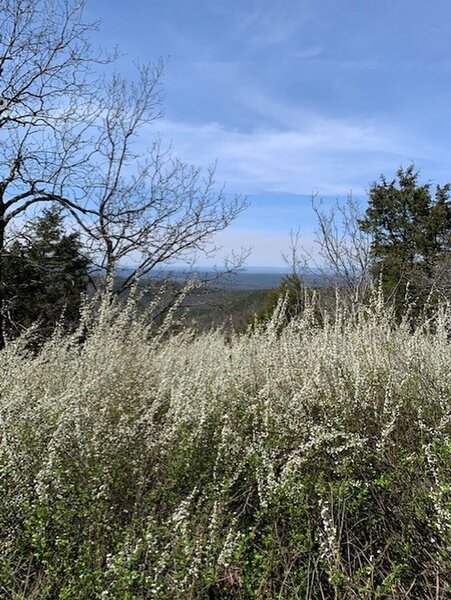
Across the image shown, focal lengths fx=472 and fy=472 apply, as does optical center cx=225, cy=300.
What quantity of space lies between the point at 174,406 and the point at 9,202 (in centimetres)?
730

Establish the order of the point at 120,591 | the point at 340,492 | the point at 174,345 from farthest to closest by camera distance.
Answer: the point at 174,345, the point at 340,492, the point at 120,591

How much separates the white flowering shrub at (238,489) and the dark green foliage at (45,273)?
5.88 m

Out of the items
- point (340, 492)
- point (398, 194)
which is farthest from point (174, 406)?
point (398, 194)

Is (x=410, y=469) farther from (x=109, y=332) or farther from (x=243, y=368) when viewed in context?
(x=109, y=332)

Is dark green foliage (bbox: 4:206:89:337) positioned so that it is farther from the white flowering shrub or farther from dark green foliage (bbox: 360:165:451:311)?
dark green foliage (bbox: 360:165:451:311)

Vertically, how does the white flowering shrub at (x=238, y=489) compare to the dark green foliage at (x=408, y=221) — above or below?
below

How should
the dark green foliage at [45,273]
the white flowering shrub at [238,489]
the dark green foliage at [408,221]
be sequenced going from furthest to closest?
the dark green foliage at [408,221]
the dark green foliage at [45,273]
the white flowering shrub at [238,489]

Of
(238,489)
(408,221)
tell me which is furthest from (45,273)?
(408,221)

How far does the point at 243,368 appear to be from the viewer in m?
3.60

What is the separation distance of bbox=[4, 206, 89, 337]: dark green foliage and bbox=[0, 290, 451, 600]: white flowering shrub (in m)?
5.88

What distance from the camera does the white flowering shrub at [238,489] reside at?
182cm

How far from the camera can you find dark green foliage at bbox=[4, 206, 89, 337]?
8.66 meters

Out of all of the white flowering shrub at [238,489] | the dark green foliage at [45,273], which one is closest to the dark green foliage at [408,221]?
the dark green foliage at [45,273]

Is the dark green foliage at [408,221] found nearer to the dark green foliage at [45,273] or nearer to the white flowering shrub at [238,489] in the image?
the dark green foliage at [45,273]
